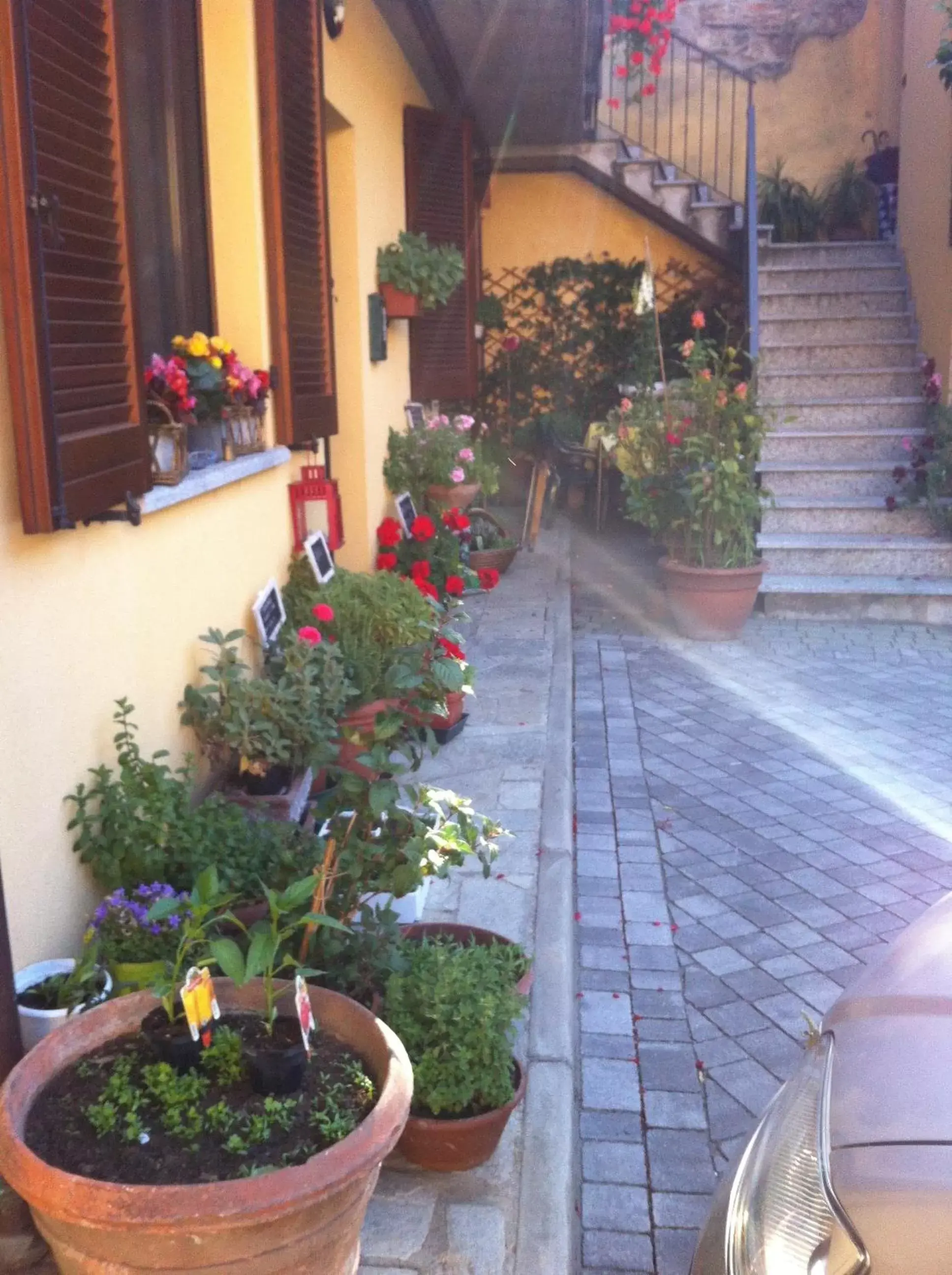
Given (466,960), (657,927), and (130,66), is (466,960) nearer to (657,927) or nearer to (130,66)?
(657,927)

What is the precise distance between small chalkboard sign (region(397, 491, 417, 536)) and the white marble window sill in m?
2.22

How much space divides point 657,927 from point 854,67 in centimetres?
939

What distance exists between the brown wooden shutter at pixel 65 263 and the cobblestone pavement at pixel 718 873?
6.10 ft

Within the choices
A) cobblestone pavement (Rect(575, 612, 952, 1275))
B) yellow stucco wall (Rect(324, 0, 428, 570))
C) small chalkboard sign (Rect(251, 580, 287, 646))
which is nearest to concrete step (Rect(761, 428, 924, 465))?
cobblestone pavement (Rect(575, 612, 952, 1275))

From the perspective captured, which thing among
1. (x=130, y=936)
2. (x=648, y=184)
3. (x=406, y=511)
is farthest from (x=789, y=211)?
(x=130, y=936)

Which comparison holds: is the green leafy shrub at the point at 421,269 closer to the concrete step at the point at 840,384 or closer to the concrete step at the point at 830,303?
the concrete step at the point at 840,384

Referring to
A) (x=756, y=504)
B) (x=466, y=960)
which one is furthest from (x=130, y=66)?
(x=756, y=504)

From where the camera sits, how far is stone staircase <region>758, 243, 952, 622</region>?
7.41m

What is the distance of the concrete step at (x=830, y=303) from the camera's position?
9.19 m

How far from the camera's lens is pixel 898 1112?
58.3 inches

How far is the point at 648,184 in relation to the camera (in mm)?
9641

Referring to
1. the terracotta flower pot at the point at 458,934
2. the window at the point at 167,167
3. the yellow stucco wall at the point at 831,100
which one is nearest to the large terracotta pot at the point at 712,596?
the window at the point at 167,167

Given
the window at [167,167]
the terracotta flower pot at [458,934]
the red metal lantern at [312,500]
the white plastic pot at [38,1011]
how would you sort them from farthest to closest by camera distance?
the red metal lantern at [312,500]
the window at [167,167]
the terracotta flower pot at [458,934]
the white plastic pot at [38,1011]

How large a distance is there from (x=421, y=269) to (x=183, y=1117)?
5106 millimetres
